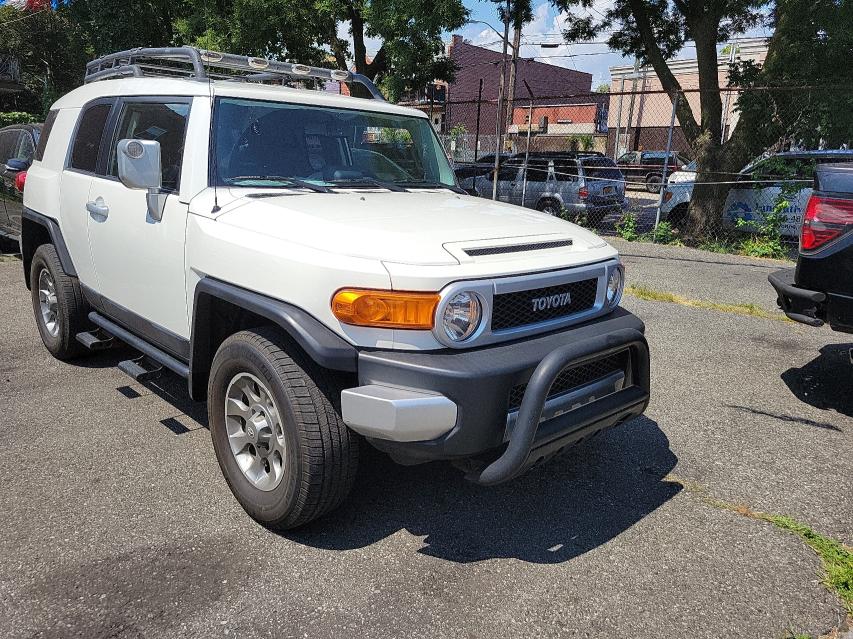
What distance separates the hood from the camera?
278 centimetres

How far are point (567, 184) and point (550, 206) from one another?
1.98ft

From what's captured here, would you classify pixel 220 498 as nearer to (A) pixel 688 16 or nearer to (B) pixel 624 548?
(B) pixel 624 548

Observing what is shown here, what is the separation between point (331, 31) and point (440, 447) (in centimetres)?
1501

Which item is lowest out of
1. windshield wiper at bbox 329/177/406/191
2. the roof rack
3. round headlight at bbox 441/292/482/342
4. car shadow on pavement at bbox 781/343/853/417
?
car shadow on pavement at bbox 781/343/853/417

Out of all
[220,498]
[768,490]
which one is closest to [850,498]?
[768,490]

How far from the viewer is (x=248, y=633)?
246cm

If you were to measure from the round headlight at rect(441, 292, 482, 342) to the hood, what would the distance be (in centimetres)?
16

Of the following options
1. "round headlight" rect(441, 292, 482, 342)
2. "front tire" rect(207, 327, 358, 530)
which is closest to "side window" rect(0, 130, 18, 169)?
"front tire" rect(207, 327, 358, 530)

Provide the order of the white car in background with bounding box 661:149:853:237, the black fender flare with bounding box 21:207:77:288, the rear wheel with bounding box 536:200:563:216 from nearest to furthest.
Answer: the black fender flare with bounding box 21:207:77:288
the white car in background with bounding box 661:149:853:237
the rear wheel with bounding box 536:200:563:216

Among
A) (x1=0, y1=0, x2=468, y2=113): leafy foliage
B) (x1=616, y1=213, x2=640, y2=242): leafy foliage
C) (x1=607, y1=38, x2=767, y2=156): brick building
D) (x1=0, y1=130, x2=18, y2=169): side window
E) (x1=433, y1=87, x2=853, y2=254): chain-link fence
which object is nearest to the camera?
(x1=0, y1=130, x2=18, y2=169): side window

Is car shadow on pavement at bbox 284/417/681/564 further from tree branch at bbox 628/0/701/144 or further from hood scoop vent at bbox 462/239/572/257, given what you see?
tree branch at bbox 628/0/701/144

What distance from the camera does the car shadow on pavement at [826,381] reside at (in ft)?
15.8

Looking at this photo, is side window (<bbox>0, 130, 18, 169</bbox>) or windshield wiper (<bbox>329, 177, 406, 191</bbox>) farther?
side window (<bbox>0, 130, 18, 169</bbox>)

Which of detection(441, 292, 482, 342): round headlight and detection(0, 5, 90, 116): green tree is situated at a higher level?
detection(0, 5, 90, 116): green tree
